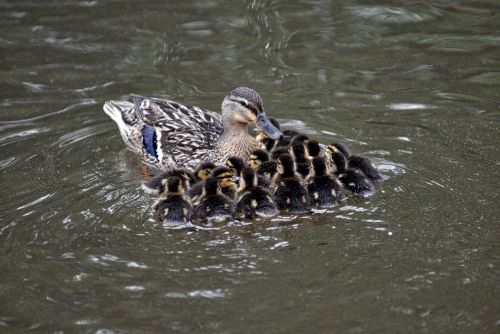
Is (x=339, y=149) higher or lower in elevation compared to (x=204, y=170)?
higher

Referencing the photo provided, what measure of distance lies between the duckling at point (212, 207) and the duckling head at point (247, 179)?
15 cm

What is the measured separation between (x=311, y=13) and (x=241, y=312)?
576 centimetres

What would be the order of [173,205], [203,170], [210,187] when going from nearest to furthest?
1. [173,205]
2. [210,187]
3. [203,170]

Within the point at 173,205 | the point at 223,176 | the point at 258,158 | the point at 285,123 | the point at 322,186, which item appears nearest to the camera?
the point at 173,205

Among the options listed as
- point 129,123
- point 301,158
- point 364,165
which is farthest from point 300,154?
point 129,123

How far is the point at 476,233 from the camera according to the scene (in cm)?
547

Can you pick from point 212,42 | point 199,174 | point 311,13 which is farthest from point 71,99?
point 311,13

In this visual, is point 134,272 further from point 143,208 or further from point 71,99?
point 71,99

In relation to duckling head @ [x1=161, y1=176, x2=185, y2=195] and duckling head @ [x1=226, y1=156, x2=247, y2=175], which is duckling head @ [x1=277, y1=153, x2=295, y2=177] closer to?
duckling head @ [x1=226, y1=156, x2=247, y2=175]

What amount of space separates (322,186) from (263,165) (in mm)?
558

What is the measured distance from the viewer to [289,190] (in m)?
6.05

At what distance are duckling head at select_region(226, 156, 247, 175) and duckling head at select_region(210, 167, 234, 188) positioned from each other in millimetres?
227

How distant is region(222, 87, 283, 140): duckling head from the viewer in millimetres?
6820

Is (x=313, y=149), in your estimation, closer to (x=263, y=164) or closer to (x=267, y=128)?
(x=263, y=164)
